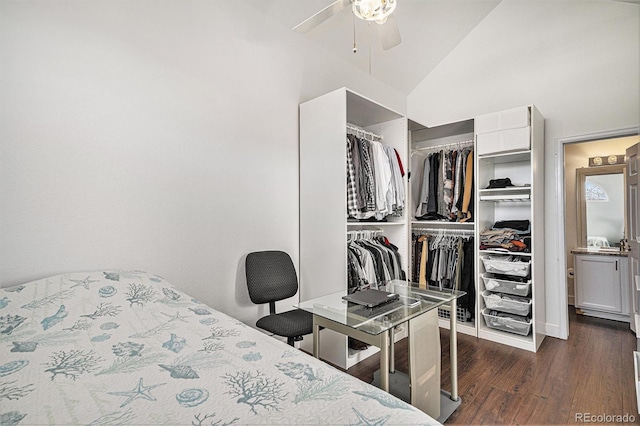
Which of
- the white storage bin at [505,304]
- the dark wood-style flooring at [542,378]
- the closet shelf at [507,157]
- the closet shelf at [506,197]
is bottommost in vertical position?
the dark wood-style flooring at [542,378]

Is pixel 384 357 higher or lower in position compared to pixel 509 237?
lower

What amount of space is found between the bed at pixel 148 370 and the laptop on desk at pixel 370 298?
62cm

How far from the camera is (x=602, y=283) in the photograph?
374cm

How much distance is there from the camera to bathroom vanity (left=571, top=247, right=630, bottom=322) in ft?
11.8

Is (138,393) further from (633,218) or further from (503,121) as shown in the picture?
(633,218)

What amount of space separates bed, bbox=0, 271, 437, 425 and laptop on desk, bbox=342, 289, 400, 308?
0.62 m

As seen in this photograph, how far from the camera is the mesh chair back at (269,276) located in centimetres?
234

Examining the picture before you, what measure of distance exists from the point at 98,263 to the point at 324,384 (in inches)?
61.7

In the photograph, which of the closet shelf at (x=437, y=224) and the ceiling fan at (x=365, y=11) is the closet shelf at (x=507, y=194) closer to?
the closet shelf at (x=437, y=224)

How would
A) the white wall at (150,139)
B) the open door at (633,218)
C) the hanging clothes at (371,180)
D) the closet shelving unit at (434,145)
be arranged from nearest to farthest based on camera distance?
the white wall at (150,139)
the hanging clothes at (371,180)
the open door at (633,218)
the closet shelving unit at (434,145)

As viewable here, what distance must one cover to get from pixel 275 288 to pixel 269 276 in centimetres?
10

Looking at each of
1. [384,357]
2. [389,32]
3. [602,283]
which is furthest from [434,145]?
[384,357]

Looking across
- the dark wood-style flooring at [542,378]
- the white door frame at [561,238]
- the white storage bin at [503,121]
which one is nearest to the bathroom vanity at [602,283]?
the dark wood-style flooring at [542,378]

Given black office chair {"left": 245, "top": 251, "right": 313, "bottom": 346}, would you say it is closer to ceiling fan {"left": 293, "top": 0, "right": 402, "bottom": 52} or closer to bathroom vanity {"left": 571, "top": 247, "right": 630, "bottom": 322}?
ceiling fan {"left": 293, "top": 0, "right": 402, "bottom": 52}
